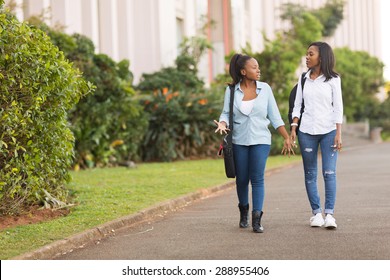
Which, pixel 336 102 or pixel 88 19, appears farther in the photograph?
pixel 88 19

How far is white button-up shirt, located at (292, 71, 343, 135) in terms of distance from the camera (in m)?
7.62

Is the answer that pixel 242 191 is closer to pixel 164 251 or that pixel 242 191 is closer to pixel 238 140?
pixel 238 140

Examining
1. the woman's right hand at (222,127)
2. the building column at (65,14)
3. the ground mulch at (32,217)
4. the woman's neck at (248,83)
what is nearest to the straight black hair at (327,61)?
the woman's neck at (248,83)

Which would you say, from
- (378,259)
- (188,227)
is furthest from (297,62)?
(378,259)

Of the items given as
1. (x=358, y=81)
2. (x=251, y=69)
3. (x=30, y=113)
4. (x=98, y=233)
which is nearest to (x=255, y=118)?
(x=251, y=69)

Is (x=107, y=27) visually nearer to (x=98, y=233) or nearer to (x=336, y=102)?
(x=98, y=233)

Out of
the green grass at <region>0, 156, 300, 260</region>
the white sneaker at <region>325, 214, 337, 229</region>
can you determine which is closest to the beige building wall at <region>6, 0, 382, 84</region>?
the green grass at <region>0, 156, 300, 260</region>

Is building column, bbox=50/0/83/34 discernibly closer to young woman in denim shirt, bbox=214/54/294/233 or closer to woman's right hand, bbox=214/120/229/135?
young woman in denim shirt, bbox=214/54/294/233

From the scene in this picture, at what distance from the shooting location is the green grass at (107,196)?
731cm

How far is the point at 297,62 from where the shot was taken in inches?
1131

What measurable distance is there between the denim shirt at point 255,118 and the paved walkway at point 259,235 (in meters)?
0.99

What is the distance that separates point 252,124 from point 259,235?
1.15 meters

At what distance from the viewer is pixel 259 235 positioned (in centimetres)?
739

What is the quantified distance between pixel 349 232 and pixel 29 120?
3.85 meters
